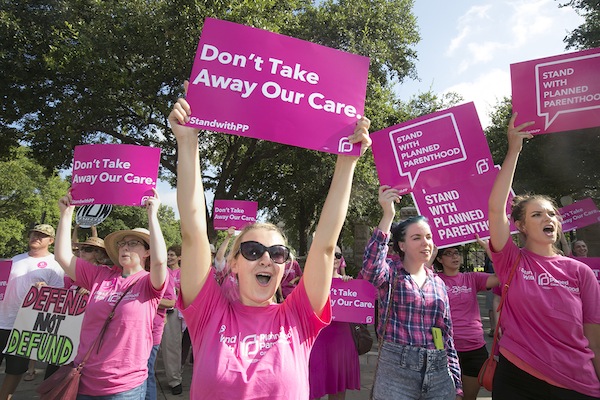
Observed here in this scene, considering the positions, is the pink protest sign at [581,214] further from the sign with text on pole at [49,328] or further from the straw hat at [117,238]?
the sign with text on pole at [49,328]

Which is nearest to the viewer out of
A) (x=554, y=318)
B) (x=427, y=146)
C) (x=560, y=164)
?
(x=554, y=318)

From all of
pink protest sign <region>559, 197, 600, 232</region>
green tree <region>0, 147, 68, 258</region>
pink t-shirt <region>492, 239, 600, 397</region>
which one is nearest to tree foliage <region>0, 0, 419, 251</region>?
pink protest sign <region>559, 197, 600, 232</region>

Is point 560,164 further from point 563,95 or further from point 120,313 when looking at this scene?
point 120,313

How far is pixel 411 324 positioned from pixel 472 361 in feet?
5.49

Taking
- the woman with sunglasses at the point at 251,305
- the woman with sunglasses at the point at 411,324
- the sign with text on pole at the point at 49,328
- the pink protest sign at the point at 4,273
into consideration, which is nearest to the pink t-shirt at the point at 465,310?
the woman with sunglasses at the point at 411,324

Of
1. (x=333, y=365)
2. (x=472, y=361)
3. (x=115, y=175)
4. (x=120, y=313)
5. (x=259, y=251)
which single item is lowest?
(x=333, y=365)

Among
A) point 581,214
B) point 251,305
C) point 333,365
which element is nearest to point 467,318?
point 333,365

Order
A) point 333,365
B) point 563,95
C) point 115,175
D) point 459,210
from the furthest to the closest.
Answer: point 333,365, point 459,210, point 115,175, point 563,95

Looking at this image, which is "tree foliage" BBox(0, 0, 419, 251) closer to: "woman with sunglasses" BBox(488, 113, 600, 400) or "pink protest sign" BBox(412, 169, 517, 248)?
"pink protest sign" BBox(412, 169, 517, 248)

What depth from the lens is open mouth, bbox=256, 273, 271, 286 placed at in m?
1.95

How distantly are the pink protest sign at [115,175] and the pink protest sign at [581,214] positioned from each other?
6306 mm

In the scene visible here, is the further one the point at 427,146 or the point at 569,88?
the point at 427,146

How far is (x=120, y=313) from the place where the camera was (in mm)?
3072

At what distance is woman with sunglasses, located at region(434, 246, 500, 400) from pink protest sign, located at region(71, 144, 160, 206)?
9.69 ft
